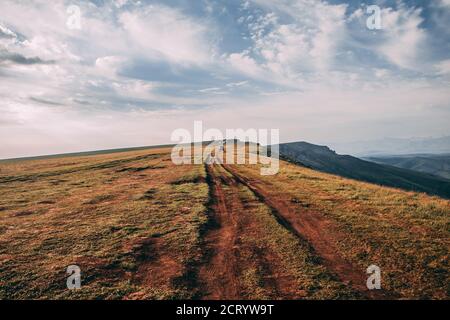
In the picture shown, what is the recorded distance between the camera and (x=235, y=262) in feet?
41.1

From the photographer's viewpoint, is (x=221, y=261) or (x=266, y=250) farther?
(x=266, y=250)

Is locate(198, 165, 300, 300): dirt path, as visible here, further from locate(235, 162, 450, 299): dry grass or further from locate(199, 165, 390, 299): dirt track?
locate(235, 162, 450, 299): dry grass

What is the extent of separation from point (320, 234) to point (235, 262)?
5.94 metres

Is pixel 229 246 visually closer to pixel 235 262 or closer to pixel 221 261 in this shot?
pixel 221 261

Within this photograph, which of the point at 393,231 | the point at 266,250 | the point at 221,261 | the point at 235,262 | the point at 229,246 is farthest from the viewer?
the point at 393,231

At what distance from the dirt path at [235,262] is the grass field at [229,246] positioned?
0.05m

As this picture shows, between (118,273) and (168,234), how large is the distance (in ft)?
14.8

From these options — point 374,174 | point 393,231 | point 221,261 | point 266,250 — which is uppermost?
point 393,231

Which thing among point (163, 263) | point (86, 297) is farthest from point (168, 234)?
point (86, 297)

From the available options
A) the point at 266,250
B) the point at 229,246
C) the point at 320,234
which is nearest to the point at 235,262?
the point at 229,246

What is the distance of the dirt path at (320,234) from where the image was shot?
35.4 ft

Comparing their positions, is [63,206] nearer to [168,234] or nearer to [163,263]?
[168,234]

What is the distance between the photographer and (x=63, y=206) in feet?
78.2

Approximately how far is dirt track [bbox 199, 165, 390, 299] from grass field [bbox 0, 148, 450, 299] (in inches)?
2.4
